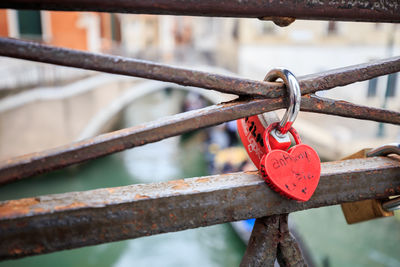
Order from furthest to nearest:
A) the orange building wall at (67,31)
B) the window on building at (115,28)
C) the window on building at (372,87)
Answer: the window on building at (115,28) → the orange building wall at (67,31) → the window on building at (372,87)

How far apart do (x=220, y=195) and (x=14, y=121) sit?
725 centimetres

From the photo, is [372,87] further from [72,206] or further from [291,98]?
[72,206]

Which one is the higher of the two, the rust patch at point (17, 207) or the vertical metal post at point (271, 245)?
the rust patch at point (17, 207)

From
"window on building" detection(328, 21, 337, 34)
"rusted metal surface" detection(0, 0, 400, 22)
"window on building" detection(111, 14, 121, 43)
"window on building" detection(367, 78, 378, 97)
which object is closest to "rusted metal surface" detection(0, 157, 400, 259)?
"rusted metal surface" detection(0, 0, 400, 22)

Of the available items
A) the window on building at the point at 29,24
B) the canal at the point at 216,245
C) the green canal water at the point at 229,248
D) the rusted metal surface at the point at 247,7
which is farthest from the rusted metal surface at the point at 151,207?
the window on building at the point at 29,24

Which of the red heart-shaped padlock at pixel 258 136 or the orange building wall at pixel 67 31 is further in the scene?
the orange building wall at pixel 67 31

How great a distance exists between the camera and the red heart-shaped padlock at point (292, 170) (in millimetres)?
545

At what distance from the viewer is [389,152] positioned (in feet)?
2.27

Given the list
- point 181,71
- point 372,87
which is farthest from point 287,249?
point 372,87

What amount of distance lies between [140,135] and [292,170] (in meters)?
0.25

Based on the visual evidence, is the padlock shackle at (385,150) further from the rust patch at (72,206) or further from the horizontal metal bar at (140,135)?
the rust patch at (72,206)

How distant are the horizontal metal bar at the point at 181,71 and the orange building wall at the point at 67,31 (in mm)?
9547

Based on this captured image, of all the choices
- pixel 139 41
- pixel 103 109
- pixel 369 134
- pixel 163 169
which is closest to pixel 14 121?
pixel 103 109

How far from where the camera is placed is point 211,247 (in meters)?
5.78
